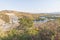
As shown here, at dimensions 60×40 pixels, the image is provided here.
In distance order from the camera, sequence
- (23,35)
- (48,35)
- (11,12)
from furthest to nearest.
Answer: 1. (11,12)
2. (23,35)
3. (48,35)

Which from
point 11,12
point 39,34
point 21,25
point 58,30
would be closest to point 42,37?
point 39,34

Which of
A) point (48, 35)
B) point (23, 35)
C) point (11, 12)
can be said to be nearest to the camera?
point (48, 35)

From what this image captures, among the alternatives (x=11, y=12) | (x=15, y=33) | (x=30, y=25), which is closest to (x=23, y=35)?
(x=15, y=33)

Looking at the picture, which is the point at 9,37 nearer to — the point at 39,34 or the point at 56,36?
the point at 39,34

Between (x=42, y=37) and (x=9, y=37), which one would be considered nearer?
(x=42, y=37)

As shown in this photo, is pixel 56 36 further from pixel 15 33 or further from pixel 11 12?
pixel 11 12

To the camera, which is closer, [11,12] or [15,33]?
[15,33]

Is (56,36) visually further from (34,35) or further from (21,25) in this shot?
(21,25)

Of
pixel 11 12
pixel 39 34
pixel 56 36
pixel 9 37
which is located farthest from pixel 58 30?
pixel 11 12
